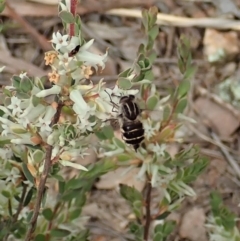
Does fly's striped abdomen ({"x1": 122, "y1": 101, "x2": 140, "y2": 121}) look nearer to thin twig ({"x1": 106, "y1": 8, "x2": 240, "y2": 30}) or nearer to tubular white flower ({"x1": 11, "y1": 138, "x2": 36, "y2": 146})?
tubular white flower ({"x1": 11, "y1": 138, "x2": 36, "y2": 146})

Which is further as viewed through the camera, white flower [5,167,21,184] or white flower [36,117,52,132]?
white flower [5,167,21,184]

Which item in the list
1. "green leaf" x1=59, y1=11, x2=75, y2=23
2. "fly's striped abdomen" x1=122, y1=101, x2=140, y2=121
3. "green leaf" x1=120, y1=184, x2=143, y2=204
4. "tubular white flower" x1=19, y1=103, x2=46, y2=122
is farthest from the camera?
"green leaf" x1=120, y1=184, x2=143, y2=204

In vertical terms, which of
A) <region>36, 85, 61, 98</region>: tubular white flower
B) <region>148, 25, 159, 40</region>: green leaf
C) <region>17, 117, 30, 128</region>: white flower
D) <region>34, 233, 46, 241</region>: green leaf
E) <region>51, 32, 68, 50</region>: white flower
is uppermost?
<region>51, 32, 68, 50</region>: white flower

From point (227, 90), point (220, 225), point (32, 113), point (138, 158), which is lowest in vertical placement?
point (227, 90)

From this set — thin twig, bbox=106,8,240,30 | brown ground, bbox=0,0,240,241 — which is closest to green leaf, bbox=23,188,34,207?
brown ground, bbox=0,0,240,241

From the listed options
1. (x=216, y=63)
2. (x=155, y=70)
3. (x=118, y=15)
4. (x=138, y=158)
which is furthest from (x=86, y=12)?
(x=138, y=158)

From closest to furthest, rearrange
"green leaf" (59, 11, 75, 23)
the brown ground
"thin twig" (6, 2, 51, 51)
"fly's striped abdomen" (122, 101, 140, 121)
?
"green leaf" (59, 11, 75, 23), "fly's striped abdomen" (122, 101, 140, 121), the brown ground, "thin twig" (6, 2, 51, 51)

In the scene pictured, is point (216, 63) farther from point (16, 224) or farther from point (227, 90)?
point (16, 224)
